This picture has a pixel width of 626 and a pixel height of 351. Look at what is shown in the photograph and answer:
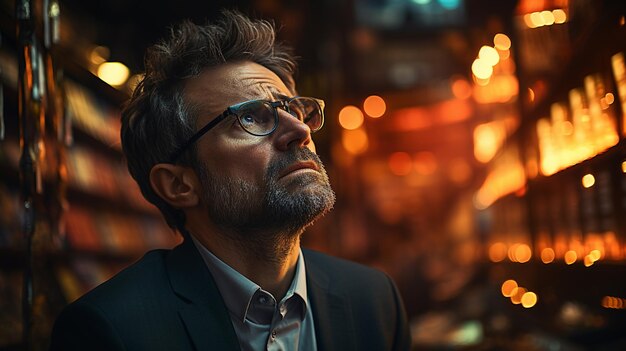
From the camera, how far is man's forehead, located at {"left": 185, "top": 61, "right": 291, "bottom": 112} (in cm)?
164

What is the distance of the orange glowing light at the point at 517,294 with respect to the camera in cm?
296

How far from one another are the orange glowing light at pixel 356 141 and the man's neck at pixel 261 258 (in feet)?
21.4

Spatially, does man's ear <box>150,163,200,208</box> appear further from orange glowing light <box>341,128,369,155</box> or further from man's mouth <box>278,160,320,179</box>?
orange glowing light <box>341,128,369,155</box>

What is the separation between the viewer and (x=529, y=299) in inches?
110

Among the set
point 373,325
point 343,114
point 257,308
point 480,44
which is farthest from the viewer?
point 343,114

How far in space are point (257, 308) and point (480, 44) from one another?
96.5 inches

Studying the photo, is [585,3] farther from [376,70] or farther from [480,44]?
[376,70]

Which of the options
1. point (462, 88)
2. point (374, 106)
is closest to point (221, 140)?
point (462, 88)

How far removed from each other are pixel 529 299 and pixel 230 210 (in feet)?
5.87

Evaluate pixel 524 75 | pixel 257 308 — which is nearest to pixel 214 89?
pixel 257 308

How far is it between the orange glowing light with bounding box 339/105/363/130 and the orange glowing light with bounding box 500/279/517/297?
13.4 ft

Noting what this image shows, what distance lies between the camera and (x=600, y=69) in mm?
1636

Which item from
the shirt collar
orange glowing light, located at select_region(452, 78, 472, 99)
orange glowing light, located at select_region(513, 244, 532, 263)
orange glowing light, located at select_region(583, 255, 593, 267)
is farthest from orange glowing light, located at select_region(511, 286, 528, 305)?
orange glowing light, located at select_region(452, 78, 472, 99)

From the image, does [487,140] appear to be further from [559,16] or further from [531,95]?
[559,16]
